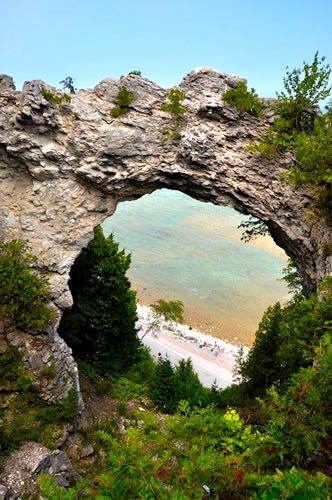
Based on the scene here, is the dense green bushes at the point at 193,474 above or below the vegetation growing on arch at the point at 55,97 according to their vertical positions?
below

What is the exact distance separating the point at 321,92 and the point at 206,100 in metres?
4.90

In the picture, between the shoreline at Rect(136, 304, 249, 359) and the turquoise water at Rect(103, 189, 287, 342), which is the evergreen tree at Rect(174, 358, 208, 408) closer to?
the shoreline at Rect(136, 304, 249, 359)

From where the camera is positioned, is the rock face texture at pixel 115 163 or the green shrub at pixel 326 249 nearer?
the green shrub at pixel 326 249

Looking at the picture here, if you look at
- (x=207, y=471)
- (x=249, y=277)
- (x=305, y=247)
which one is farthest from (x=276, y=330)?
(x=249, y=277)

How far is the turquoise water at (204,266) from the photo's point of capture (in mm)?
41688

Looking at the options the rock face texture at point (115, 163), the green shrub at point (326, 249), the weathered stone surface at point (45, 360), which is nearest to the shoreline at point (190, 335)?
the weathered stone surface at point (45, 360)

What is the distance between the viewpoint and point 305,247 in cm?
1591

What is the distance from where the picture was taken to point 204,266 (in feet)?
166

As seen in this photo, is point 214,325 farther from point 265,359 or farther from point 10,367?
point 10,367

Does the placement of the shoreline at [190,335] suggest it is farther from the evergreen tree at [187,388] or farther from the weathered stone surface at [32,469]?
the weathered stone surface at [32,469]

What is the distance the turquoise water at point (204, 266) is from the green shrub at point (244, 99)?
88.0 feet

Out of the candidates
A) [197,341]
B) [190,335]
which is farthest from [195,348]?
[190,335]

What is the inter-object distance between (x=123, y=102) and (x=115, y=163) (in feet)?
9.39

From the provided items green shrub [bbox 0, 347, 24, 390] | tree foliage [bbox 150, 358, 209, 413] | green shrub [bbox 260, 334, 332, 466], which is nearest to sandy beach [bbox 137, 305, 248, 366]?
tree foliage [bbox 150, 358, 209, 413]
